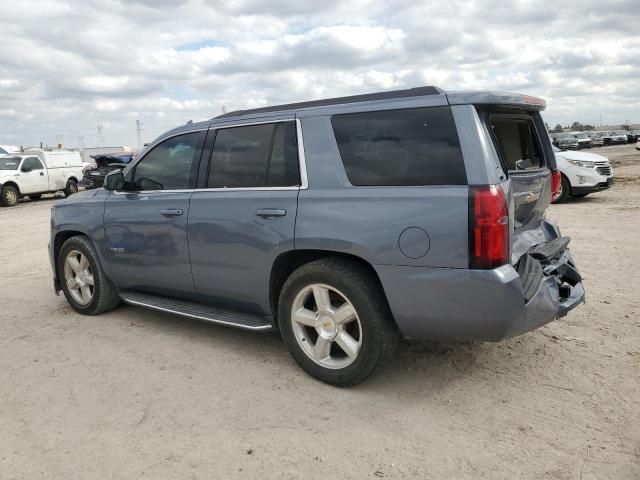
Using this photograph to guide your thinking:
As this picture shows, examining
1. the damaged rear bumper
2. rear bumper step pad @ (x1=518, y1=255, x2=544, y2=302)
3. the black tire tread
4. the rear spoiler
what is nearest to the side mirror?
the damaged rear bumper

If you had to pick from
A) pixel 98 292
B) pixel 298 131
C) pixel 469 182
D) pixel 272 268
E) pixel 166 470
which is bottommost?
pixel 166 470

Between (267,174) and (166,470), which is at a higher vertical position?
(267,174)

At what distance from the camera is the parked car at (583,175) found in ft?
39.2

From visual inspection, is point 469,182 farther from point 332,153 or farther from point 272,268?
point 272,268

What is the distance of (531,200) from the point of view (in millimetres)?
3730

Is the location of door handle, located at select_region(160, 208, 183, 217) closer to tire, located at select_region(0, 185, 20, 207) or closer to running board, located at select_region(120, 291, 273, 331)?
running board, located at select_region(120, 291, 273, 331)

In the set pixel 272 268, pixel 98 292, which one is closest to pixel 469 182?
Result: pixel 272 268

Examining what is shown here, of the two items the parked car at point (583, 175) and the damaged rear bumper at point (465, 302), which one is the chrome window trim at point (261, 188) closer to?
the damaged rear bumper at point (465, 302)

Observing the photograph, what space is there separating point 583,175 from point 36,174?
1825 centimetres

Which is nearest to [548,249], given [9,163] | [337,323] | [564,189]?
[337,323]

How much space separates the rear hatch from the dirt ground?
0.58m

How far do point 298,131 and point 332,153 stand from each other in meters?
0.35

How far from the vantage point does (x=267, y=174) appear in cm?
379

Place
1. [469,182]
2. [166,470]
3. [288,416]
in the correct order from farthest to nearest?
[288,416] < [469,182] < [166,470]
